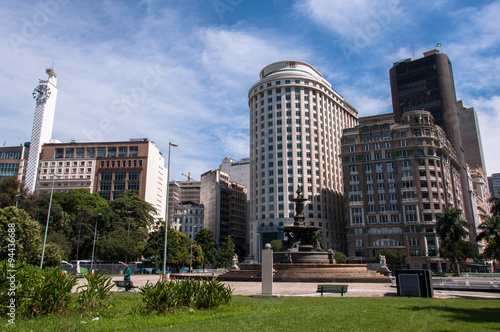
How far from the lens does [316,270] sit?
30.9 meters

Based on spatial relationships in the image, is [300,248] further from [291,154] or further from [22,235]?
[291,154]

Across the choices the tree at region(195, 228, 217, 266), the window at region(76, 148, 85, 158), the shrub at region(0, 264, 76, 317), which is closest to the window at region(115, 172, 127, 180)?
the window at region(76, 148, 85, 158)

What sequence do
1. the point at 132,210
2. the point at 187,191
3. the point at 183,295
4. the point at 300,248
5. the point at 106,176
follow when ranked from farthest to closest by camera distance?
1. the point at 187,191
2. the point at 106,176
3. the point at 132,210
4. the point at 300,248
5. the point at 183,295

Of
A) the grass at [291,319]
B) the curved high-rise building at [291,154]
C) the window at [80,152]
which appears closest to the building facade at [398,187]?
the curved high-rise building at [291,154]

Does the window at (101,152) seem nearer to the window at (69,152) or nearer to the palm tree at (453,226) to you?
the window at (69,152)

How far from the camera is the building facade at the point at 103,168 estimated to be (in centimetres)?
10819

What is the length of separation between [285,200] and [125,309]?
86760 millimetres

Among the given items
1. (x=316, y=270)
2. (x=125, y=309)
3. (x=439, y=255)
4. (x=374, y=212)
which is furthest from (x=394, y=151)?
(x=125, y=309)

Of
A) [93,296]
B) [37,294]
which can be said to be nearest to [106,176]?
[93,296]

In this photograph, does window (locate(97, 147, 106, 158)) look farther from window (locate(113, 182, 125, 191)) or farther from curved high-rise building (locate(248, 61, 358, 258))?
curved high-rise building (locate(248, 61, 358, 258))

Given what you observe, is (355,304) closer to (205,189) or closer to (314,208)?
(314,208)

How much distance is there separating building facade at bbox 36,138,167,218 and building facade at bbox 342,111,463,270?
57153 millimetres

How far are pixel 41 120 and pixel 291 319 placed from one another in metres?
120

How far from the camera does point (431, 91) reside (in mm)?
123500
